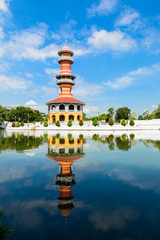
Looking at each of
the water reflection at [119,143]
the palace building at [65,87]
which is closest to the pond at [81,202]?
the water reflection at [119,143]

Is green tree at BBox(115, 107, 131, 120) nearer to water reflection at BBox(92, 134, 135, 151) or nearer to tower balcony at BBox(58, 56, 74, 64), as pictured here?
tower balcony at BBox(58, 56, 74, 64)

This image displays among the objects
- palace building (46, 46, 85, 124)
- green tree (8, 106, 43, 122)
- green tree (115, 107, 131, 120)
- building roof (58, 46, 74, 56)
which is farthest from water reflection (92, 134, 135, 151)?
green tree (115, 107, 131, 120)

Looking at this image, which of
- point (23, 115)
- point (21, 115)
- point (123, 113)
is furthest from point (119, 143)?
point (123, 113)

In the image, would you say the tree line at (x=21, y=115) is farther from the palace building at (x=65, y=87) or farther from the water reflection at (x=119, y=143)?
the water reflection at (x=119, y=143)

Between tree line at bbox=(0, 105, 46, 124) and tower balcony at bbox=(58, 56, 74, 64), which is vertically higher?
tower balcony at bbox=(58, 56, 74, 64)

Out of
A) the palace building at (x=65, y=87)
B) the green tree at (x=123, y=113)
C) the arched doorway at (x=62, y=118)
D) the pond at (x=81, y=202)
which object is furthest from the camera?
the green tree at (x=123, y=113)

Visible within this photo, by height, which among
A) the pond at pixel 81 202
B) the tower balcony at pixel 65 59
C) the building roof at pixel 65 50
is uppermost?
the building roof at pixel 65 50

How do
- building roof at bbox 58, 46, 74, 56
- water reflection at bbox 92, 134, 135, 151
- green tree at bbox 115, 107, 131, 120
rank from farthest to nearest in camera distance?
green tree at bbox 115, 107, 131, 120, building roof at bbox 58, 46, 74, 56, water reflection at bbox 92, 134, 135, 151

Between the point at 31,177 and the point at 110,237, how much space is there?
425 cm

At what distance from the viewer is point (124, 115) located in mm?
88438

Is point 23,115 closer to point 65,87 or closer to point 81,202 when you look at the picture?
point 65,87

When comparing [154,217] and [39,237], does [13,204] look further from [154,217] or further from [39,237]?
[154,217]

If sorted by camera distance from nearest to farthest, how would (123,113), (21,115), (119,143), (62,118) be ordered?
1. (119,143)
2. (62,118)
3. (21,115)
4. (123,113)

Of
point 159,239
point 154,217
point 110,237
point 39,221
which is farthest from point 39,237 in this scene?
point 154,217
